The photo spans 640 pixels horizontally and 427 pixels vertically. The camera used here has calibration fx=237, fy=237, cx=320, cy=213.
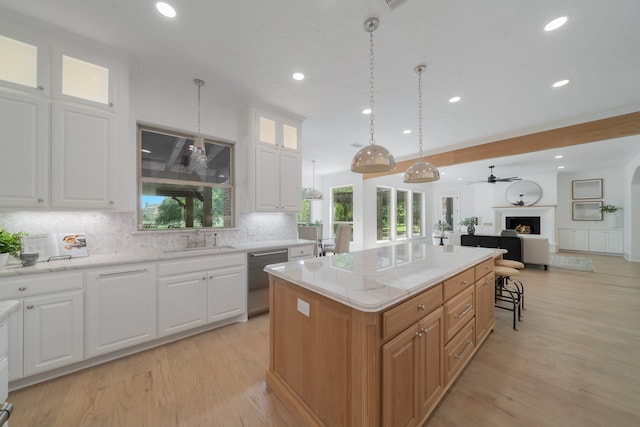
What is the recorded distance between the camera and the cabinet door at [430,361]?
141cm

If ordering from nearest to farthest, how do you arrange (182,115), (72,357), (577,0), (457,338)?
(577,0) → (457,338) → (72,357) → (182,115)

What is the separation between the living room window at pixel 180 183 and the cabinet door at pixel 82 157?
556 millimetres

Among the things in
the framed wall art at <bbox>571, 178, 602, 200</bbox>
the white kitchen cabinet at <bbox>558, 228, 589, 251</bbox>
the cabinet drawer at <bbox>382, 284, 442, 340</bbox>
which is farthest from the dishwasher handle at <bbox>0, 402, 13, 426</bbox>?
the framed wall art at <bbox>571, 178, 602, 200</bbox>

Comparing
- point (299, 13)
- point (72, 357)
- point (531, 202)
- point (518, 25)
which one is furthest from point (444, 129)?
point (531, 202)

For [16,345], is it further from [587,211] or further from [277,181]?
[587,211]

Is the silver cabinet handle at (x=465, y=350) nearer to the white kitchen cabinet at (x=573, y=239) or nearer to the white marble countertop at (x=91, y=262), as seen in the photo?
the white marble countertop at (x=91, y=262)

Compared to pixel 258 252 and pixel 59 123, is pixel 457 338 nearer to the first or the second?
pixel 258 252

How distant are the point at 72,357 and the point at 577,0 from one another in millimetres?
4753

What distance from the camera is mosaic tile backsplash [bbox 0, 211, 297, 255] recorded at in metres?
2.16

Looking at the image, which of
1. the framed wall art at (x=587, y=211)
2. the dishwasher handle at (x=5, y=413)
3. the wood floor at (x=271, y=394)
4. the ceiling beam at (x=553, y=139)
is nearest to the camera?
the dishwasher handle at (x=5, y=413)

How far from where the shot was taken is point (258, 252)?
3045 millimetres

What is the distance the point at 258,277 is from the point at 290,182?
1471 millimetres

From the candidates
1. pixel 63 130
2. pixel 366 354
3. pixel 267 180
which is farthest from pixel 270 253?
pixel 63 130

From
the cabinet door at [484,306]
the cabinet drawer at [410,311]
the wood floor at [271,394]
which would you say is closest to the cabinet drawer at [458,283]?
the cabinet drawer at [410,311]
